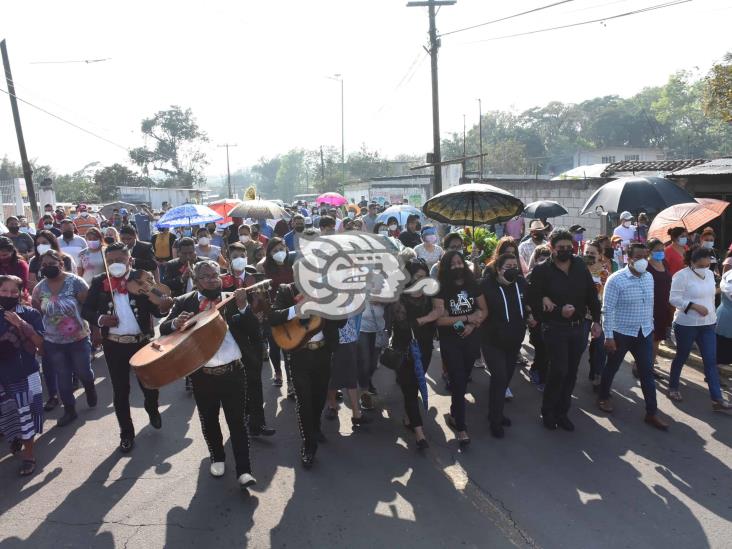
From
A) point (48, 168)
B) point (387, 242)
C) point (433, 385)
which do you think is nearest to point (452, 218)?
point (387, 242)

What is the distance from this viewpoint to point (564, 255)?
16.1 ft

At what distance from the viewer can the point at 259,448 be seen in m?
4.87

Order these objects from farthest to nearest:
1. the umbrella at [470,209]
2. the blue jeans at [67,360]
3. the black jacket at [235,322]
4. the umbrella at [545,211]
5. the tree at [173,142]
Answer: the tree at [173,142] → the umbrella at [545,211] → the umbrella at [470,209] → the blue jeans at [67,360] → the black jacket at [235,322]

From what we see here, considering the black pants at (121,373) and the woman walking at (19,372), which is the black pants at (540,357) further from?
the woman walking at (19,372)

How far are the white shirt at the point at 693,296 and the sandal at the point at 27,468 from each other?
21.2 ft

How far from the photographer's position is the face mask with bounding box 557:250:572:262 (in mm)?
4898

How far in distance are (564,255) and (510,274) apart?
1.75ft

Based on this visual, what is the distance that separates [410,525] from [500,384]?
1.78 m

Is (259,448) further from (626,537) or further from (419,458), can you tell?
(626,537)

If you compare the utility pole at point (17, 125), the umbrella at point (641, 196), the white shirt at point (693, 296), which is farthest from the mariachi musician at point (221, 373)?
the utility pole at point (17, 125)

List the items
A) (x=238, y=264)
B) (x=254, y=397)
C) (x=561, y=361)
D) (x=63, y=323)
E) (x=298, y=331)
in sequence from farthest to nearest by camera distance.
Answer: (x=238, y=264)
(x=63, y=323)
(x=254, y=397)
(x=561, y=361)
(x=298, y=331)

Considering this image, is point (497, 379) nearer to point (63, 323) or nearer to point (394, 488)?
point (394, 488)

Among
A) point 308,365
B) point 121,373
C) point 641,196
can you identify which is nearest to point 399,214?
point 641,196

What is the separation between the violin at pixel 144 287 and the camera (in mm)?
4777
